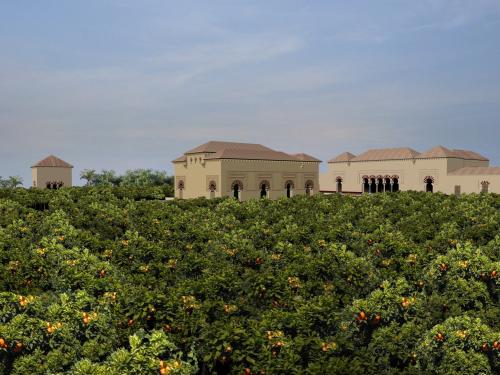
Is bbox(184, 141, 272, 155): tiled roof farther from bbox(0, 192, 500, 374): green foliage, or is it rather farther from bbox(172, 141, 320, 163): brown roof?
bbox(0, 192, 500, 374): green foliage

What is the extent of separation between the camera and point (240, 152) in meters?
63.7

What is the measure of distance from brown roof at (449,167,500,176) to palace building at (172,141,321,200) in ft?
62.0

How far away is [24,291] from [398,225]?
657 inches

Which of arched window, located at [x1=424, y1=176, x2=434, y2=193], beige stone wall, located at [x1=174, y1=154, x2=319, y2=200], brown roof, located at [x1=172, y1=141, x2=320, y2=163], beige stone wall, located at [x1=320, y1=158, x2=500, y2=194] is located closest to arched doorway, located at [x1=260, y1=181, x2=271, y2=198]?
beige stone wall, located at [x1=174, y1=154, x2=319, y2=200]

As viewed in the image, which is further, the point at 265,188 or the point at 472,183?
the point at 265,188

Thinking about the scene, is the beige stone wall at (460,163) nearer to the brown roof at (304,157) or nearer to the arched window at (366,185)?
the arched window at (366,185)

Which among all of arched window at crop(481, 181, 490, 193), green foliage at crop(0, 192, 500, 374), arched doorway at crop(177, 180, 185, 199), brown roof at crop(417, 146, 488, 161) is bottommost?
green foliage at crop(0, 192, 500, 374)

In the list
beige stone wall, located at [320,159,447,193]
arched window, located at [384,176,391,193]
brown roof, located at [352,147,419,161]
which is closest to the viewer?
beige stone wall, located at [320,159,447,193]

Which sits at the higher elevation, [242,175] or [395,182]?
[242,175]

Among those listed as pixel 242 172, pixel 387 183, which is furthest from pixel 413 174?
pixel 242 172

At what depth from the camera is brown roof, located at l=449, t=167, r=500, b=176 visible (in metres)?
63.9

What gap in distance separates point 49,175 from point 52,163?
2039mm

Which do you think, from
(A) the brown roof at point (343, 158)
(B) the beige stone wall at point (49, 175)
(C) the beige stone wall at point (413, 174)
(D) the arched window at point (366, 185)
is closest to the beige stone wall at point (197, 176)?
(B) the beige stone wall at point (49, 175)

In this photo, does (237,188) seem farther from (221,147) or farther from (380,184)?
(380,184)
